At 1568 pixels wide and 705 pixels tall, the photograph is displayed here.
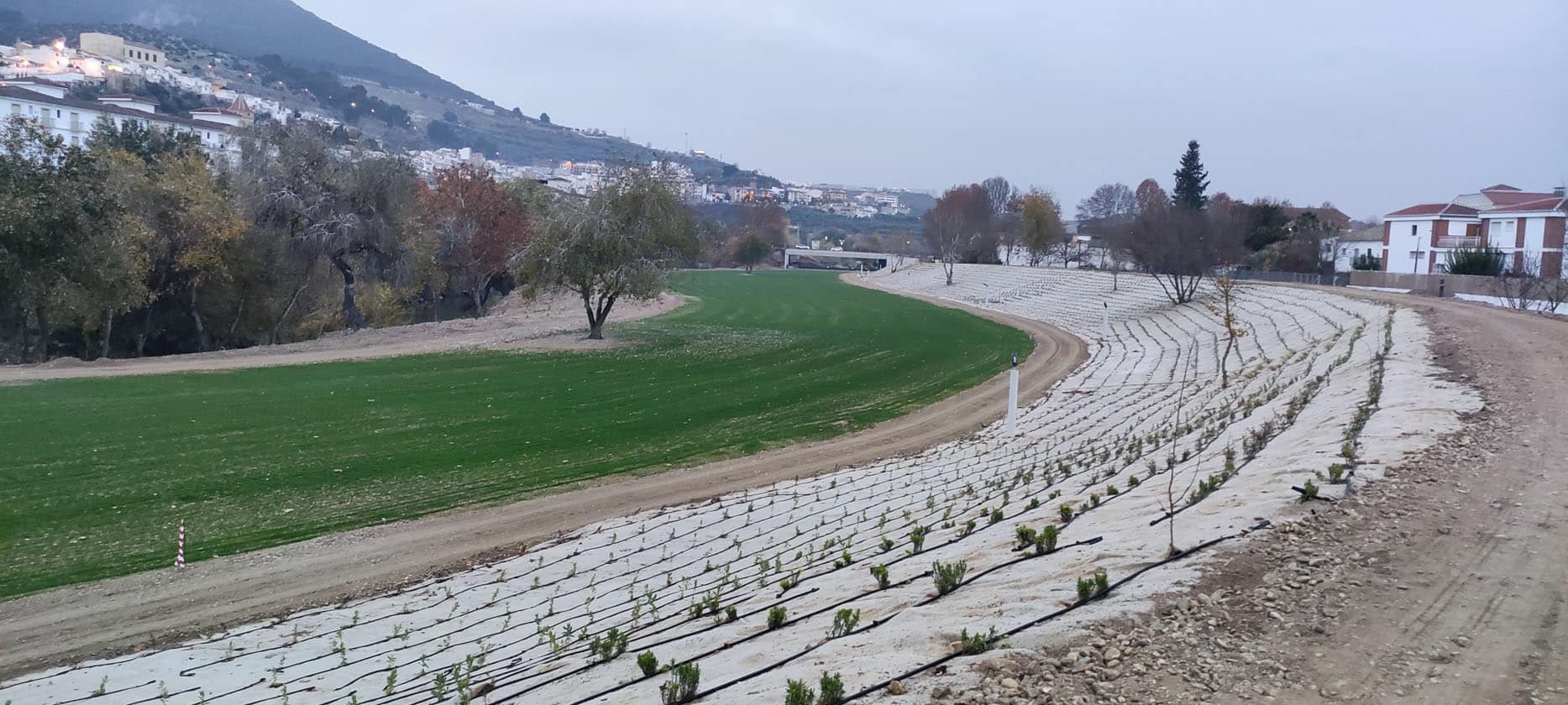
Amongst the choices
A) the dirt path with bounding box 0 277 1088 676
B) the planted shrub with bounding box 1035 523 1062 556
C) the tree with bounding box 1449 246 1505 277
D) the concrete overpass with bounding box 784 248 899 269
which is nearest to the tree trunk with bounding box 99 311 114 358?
the dirt path with bounding box 0 277 1088 676

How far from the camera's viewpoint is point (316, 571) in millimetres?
11672

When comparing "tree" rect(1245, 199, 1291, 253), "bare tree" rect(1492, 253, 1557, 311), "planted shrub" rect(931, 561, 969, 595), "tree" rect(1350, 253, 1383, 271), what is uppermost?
"tree" rect(1245, 199, 1291, 253)

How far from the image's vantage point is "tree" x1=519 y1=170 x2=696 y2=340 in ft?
120

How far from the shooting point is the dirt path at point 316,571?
32.2 feet

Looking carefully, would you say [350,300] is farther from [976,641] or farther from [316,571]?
[976,641]

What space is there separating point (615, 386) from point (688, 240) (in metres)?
13.0

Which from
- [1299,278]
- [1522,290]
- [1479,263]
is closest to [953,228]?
[1299,278]

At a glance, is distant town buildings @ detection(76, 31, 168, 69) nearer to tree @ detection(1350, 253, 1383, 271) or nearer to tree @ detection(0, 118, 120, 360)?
tree @ detection(0, 118, 120, 360)

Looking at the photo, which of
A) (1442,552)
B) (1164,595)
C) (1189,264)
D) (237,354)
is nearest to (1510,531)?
(1442,552)

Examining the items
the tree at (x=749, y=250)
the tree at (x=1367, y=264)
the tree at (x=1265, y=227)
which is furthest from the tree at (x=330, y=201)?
the tree at (x=749, y=250)

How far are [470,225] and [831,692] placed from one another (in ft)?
168

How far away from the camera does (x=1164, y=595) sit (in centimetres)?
690

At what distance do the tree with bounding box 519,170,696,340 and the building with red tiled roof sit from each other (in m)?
46.4

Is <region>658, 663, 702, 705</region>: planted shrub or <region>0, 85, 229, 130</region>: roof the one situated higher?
<region>0, 85, 229, 130</region>: roof
